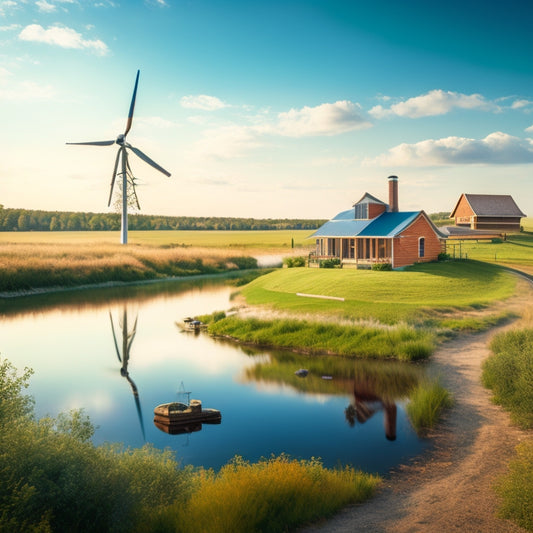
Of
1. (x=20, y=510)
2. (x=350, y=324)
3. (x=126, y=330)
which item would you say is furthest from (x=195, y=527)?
(x=126, y=330)

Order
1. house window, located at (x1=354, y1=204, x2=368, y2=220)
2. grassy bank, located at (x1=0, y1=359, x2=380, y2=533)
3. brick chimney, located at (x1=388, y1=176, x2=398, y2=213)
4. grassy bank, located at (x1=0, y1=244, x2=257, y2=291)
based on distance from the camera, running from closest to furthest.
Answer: grassy bank, located at (x1=0, y1=359, x2=380, y2=533)
brick chimney, located at (x1=388, y1=176, x2=398, y2=213)
house window, located at (x1=354, y1=204, x2=368, y2=220)
grassy bank, located at (x1=0, y1=244, x2=257, y2=291)

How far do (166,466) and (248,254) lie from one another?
2995 inches

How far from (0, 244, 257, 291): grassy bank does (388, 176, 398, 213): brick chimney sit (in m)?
34.8

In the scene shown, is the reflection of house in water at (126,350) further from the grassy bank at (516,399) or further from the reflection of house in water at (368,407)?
the grassy bank at (516,399)

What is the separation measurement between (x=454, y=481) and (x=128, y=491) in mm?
7951

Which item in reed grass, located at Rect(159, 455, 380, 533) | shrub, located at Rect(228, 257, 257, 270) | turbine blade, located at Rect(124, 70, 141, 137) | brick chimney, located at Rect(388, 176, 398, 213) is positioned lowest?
reed grass, located at Rect(159, 455, 380, 533)

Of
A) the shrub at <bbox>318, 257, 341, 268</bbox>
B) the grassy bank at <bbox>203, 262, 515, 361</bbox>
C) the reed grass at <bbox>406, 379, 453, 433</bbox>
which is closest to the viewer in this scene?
the reed grass at <bbox>406, 379, 453, 433</bbox>

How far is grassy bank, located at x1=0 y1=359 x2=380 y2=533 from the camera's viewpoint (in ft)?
29.2

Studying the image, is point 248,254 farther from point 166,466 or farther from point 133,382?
point 166,466

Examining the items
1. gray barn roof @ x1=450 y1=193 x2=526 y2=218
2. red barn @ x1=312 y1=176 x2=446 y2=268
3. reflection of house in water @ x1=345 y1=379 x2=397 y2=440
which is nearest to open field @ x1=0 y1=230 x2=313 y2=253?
gray barn roof @ x1=450 y1=193 x2=526 y2=218

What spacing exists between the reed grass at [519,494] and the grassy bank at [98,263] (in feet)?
170

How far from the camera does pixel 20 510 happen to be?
8.27 meters

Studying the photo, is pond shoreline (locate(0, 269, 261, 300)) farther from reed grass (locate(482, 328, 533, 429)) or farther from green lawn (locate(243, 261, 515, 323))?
reed grass (locate(482, 328, 533, 429))

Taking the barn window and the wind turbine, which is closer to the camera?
the barn window
